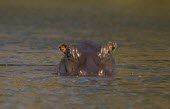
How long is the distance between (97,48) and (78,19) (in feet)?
59.1

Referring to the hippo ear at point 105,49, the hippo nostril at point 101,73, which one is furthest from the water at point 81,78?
the hippo ear at point 105,49

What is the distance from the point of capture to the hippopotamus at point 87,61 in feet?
42.1

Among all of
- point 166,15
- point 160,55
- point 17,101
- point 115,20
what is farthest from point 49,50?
point 166,15

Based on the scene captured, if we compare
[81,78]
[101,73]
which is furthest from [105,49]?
[81,78]

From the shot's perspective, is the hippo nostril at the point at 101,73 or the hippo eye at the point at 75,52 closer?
the hippo nostril at the point at 101,73

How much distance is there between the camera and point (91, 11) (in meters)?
37.5

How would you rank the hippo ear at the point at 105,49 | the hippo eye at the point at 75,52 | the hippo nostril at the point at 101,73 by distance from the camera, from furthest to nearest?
the hippo ear at the point at 105,49 < the hippo eye at the point at 75,52 < the hippo nostril at the point at 101,73

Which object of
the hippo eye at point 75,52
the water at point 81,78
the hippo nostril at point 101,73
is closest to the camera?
the water at point 81,78

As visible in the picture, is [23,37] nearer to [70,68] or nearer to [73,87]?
[70,68]

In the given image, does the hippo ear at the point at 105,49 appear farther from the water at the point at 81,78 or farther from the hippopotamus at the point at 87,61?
the water at the point at 81,78

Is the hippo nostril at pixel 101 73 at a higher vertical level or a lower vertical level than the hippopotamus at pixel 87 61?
lower

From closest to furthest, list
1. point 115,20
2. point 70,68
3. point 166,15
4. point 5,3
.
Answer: point 70,68 → point 115,20 → point 166,15 → point 5,3

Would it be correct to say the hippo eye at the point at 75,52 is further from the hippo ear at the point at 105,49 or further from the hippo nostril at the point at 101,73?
the hippo nostril at the point at 101,73

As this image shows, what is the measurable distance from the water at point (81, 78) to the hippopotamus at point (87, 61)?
20 cm
